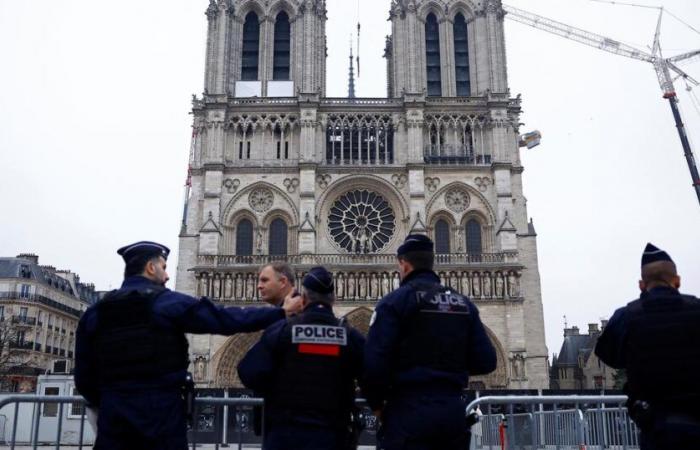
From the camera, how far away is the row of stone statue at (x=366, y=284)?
31.7 m

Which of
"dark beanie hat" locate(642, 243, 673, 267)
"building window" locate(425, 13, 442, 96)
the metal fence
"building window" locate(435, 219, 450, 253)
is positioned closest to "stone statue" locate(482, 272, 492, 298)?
"building window" locate(435, 219, 450, 253)

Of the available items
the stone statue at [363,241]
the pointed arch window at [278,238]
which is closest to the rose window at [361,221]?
the stone statue at [363,241]

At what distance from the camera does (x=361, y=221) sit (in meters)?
34.1

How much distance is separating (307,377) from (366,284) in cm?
2747

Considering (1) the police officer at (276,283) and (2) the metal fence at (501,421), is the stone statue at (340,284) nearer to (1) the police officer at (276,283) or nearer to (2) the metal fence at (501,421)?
(2) the metal fence at (501,421)

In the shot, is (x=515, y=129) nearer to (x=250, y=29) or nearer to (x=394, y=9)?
(x=394, y=9)

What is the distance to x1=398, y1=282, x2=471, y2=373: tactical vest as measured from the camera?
15.3 ft

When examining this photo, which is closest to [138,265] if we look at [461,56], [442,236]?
[442,236]

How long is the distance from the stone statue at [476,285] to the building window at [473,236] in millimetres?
1899

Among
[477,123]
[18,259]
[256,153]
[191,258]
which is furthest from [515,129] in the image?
[18,259]

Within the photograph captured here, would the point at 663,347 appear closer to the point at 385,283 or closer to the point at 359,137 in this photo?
the point at 385,283

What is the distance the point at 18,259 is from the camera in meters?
44.6

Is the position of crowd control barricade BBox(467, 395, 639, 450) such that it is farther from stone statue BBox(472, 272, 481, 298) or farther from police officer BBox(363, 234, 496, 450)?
stone statue BBox(472, 272, 481, 298)

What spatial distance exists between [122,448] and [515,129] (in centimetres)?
3395
